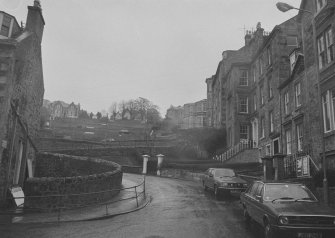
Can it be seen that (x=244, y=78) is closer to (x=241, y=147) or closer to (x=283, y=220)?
(x=241, y=147)

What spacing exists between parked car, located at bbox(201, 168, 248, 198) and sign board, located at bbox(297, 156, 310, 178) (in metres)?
2.92

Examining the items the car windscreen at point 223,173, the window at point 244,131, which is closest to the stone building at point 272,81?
the window at point 244,131

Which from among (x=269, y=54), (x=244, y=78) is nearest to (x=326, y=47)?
(x=269, y=54)

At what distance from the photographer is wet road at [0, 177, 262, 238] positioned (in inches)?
387

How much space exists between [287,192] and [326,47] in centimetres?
1057

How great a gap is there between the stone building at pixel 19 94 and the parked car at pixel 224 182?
425 inches

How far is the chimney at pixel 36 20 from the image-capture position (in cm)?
2064

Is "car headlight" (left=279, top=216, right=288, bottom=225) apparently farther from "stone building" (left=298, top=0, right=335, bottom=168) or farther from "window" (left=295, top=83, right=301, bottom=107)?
"window" (left=295, top=83, right=301, bottom=107)

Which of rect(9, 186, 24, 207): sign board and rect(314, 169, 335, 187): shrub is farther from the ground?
rect(314, 169, 335, 187): shrub

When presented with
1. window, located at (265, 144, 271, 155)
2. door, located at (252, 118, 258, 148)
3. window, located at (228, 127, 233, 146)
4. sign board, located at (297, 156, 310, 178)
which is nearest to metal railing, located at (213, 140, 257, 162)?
door, located at (252, 118, 258, 148)

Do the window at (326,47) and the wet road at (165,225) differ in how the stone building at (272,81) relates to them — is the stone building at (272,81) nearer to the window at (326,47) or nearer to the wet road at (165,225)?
the window at (326,47)

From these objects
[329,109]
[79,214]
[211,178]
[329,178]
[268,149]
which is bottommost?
[79,214]

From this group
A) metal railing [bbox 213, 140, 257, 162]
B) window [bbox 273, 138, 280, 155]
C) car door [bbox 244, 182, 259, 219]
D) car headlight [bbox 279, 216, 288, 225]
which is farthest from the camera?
metal railing [bbox 213, 140, 257, 162]

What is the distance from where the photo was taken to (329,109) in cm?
1642
